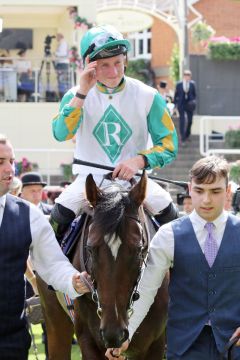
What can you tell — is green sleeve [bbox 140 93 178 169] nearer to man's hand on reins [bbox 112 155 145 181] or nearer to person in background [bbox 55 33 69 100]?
man's hand on reins [bbox 112 155 145 181]

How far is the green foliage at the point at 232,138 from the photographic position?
2069cm

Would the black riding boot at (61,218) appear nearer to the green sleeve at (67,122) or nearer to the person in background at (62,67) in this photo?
the green sleeve at (67,122)

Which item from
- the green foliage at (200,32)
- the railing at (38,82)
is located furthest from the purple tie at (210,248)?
the green foliage at (200,32)

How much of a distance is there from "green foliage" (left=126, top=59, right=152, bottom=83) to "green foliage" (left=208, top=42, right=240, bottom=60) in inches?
535

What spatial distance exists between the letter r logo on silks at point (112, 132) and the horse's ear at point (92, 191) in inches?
35.7

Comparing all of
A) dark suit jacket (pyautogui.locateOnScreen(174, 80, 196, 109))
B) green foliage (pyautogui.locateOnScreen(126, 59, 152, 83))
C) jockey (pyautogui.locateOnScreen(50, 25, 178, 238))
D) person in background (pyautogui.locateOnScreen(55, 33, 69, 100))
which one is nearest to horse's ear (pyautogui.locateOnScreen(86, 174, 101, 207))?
jockey (pyautogui.locateOnScreen(50, 25, 178, 238))

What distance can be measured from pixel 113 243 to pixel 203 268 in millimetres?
501

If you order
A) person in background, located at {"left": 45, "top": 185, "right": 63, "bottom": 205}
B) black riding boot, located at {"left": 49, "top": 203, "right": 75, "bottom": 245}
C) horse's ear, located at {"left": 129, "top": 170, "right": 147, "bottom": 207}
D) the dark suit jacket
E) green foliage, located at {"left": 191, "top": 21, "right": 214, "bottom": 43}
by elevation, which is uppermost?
green foliage, located at {"left": 191, "top": 21, "right": 214, "bottom": 43}

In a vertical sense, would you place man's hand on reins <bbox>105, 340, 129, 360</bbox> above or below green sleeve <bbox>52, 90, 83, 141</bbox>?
below

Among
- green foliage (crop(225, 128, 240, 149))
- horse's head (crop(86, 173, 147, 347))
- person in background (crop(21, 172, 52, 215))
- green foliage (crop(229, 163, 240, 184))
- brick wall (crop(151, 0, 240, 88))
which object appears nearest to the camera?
horse's head (crop(86, 173, 147, 347))

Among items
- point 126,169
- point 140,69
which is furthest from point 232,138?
point 140,69

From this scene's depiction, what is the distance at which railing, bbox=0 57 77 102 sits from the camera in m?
22.7

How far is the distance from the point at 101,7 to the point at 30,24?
268cm

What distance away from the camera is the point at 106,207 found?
219 inches
